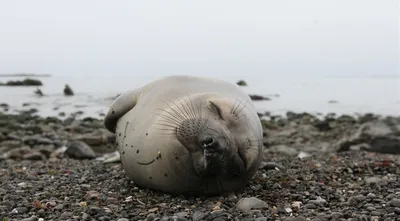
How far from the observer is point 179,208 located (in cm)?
416

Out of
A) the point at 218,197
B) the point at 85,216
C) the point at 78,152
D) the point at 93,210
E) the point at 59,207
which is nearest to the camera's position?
the point at 85,216

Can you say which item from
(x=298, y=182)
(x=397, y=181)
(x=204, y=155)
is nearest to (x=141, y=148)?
(x=204, y=155)

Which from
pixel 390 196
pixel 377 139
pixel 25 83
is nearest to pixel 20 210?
pixel 390 196

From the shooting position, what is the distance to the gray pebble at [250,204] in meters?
4.05

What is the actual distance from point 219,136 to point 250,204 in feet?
2.24

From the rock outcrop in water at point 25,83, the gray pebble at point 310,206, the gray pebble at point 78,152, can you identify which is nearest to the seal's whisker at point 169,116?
the gray pebble at point 310,206

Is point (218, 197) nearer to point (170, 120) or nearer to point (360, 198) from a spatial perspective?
point (170, 120)

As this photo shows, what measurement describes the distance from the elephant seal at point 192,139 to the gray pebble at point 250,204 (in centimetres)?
26

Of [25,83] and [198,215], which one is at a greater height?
[198,215]

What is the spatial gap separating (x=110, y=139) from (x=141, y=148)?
23.8 feet

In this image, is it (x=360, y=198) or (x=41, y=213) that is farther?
(x=360, y=198)

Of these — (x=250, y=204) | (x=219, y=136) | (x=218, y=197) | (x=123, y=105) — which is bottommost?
(x=218, y=197)

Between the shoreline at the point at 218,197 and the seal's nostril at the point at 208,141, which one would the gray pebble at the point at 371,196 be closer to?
the shoreline at the point at 218,197

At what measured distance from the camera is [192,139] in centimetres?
394
